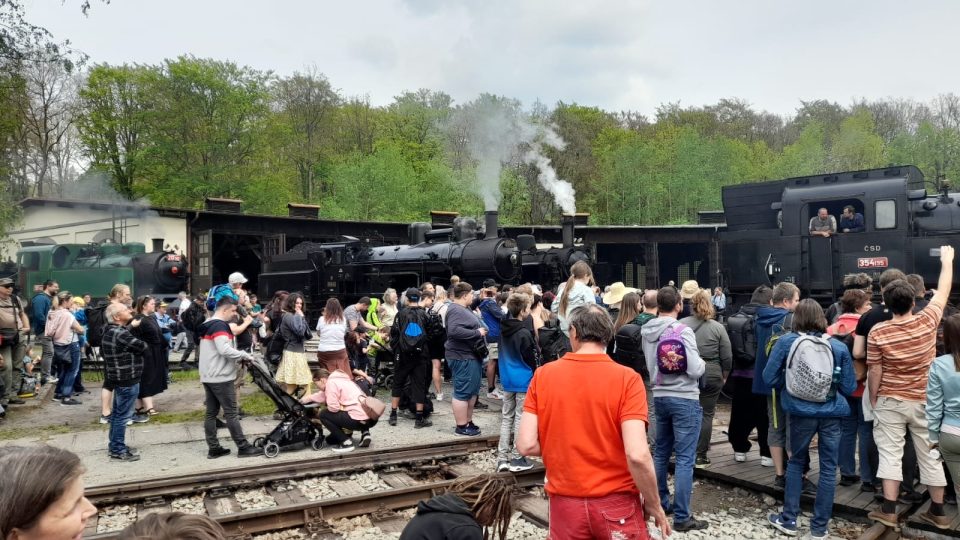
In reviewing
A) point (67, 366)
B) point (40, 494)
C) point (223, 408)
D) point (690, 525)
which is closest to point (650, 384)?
point (690, 525)

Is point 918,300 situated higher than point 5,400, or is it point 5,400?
point 918,300

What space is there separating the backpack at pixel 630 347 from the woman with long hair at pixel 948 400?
212 centimetres

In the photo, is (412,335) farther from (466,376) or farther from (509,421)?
(509,421)

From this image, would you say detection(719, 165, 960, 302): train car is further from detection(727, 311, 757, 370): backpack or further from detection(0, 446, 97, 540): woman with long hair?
detection(0, 446, 97, 540): woman with long hair

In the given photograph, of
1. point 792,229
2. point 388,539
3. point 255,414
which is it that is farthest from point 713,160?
point 388,539

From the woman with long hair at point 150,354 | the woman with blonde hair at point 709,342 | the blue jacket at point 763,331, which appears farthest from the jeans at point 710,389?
the woman with long hair at point 150,354

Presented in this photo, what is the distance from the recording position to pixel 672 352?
203 inches

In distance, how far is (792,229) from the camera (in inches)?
500

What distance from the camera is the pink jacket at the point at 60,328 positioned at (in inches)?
441

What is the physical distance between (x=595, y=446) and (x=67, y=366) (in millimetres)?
11138

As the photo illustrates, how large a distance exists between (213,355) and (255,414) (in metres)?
3.11

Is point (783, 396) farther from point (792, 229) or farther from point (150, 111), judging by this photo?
point (150, 111)

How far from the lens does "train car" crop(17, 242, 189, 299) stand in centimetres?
2133

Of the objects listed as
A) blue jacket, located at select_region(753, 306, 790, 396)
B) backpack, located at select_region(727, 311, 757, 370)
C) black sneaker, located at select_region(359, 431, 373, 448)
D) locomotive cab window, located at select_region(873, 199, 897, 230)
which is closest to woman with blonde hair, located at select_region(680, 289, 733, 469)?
blue jacket, located at select_region(753, 306, 790, 396)
